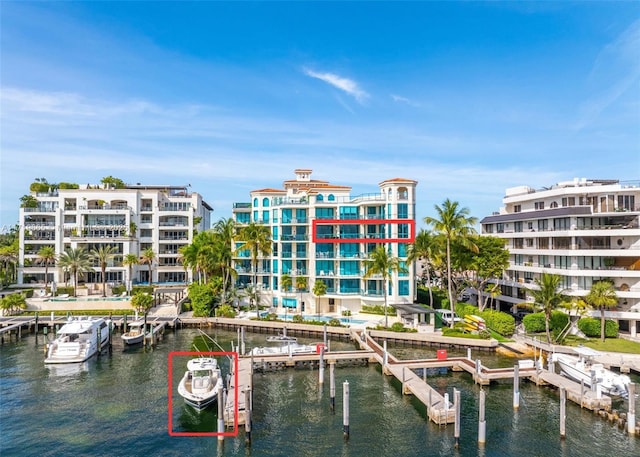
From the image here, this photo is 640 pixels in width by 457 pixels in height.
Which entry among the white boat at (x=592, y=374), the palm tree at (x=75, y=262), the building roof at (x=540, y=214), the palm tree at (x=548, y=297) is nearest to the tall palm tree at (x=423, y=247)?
the building roof at (x=540, y=214)

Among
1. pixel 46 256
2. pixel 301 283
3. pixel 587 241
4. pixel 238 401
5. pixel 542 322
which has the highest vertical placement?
pixel 587 241

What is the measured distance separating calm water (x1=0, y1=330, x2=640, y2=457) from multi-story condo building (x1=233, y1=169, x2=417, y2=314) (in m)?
25.7

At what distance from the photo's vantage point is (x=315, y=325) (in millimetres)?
64812

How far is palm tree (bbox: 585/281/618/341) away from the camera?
173ft

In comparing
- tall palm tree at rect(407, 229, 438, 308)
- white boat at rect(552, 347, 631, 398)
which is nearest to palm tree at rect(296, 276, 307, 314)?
tall palm tree at rect(407, 229, 438, 308)

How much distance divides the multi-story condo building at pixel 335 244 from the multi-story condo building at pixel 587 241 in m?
18.8

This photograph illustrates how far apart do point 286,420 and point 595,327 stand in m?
42.5

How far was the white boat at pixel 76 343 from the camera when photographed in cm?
5003

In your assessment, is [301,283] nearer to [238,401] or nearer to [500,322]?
[500,322]

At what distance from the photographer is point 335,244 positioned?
7544 cm

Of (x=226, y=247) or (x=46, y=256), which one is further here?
(x=46, y=256)

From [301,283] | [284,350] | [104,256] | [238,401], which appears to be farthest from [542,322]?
[104,256]

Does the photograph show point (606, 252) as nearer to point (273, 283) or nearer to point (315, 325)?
point (315, 325)

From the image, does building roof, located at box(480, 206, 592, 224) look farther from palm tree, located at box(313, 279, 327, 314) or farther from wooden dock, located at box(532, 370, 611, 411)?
palm tree, located at box(313, 279, 327, 314)
